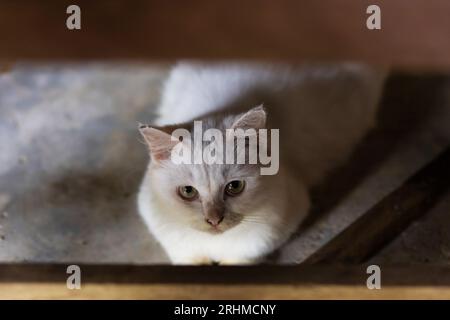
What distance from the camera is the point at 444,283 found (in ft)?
3.31

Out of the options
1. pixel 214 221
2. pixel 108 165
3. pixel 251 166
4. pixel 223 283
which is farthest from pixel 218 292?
pixel 108 165

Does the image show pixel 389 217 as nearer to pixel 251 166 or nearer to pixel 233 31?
pixel 251 166

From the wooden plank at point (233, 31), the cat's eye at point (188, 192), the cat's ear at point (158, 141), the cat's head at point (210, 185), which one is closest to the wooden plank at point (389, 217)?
the cat's head at point (210, 185)

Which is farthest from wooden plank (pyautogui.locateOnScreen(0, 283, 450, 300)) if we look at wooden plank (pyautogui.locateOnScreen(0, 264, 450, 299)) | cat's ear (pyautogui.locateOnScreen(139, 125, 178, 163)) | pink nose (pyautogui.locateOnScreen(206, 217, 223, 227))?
cat's ear (pyautogui.locateOnScreen(139, 125, 178, 163))

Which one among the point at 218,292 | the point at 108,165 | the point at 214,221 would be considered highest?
the point at 108,165

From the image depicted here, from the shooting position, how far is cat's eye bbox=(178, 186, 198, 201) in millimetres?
1222

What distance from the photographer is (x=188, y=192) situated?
1.23 meters

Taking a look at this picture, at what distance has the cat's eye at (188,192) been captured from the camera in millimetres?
1222

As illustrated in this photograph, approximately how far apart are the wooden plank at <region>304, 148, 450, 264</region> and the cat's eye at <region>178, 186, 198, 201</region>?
36 centimetres

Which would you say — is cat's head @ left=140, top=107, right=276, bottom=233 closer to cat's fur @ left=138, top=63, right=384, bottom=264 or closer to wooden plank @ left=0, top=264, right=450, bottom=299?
cat's fur @ left=138, top=63, right=384, bottom=264

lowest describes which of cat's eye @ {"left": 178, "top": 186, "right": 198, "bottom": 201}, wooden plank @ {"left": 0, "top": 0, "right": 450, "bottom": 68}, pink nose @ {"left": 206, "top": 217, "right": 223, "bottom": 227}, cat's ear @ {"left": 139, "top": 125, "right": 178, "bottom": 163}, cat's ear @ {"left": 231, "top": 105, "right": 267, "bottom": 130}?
pink nose @ {"left": 206, "top": 217, "right": 223, "bottom": 227}

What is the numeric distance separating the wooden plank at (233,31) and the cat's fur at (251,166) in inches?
18.8

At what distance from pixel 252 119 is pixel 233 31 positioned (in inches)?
20.0

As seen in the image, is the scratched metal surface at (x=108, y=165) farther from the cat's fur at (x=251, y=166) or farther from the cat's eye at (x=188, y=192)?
the cat's eye at (x=188, y=192)
